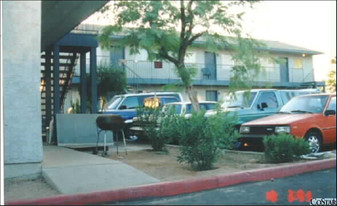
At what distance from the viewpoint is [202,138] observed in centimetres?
777

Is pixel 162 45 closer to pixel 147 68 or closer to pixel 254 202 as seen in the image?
pixel 254 202

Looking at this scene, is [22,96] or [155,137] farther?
[155,137]

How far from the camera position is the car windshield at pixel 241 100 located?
12.9 m

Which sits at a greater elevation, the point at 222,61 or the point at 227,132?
the point at 222,61

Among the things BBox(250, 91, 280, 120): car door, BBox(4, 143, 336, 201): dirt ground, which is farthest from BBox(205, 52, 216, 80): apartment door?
BBox(4, 143, 336, 201): dirt ground

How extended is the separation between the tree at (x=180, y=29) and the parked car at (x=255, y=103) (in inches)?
50.4

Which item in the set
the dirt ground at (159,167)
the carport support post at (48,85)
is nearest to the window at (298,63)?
the carport support post at (48,85)

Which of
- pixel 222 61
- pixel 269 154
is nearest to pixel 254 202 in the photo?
pixel 269 154

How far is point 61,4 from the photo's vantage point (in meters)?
9.43

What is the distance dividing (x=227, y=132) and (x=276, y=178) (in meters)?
1.36

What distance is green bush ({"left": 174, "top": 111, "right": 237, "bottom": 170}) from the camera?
7.73 meters

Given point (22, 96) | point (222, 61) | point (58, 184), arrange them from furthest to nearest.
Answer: point (222, 61) → point (22, 96) → point (58, 184)

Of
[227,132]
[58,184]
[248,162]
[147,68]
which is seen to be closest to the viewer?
[58,184]

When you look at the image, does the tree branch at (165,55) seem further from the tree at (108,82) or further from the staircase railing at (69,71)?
the tree at (108,82)
